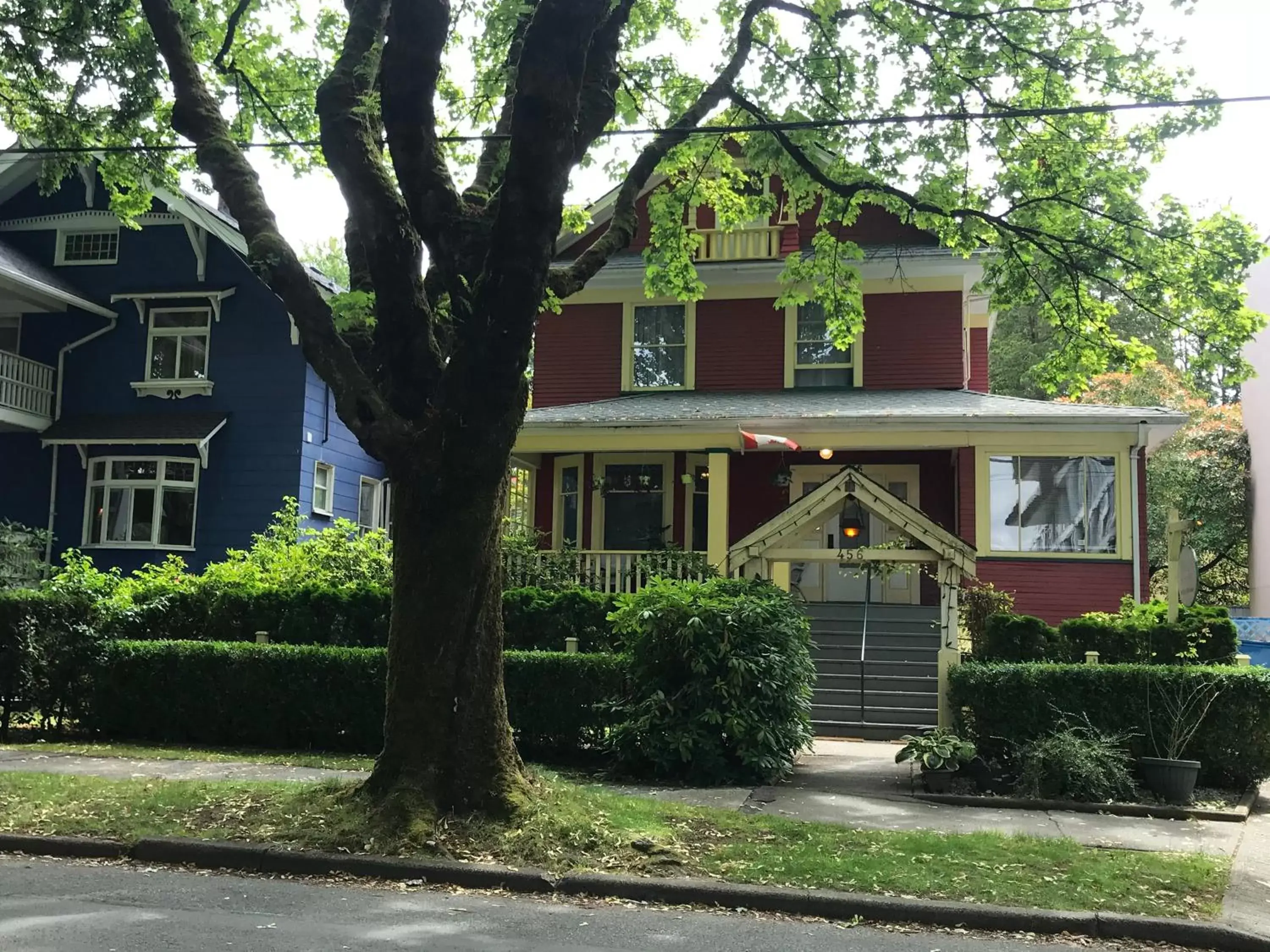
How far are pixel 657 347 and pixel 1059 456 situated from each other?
7.25m

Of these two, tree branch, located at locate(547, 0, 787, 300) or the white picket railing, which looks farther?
the white picket railing

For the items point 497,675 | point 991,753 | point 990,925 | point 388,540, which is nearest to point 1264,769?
point 991,753

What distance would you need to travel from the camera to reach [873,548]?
37.8 feet

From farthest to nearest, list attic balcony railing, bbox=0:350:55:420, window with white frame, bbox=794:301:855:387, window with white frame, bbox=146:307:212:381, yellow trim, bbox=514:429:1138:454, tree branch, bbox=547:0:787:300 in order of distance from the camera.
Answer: window with white frame, bbox=146:307:212:381 < attic balcony railing, bbox=0:350:55:420 < window with white frame, bbox=794:301:855:387 < yellow trim, bbox=514:429:1138:454 < tree branch, bbox=547:0:787:300

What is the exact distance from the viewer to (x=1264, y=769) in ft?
33.0

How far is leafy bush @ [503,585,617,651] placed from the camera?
40.8 ft

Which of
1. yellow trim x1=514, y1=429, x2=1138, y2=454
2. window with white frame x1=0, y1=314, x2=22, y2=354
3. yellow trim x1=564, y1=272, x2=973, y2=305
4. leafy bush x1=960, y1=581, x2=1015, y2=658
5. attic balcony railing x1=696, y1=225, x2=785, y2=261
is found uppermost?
attic balcony railing x1=696, y1=225, x2=785, y2=261

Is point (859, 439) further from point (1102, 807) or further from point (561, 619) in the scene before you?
point (1102, 807)

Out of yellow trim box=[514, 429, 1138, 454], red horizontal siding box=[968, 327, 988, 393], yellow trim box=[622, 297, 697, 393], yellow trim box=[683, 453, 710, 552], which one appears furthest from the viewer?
red horizontal siding box=[968, 327, 988, 393]

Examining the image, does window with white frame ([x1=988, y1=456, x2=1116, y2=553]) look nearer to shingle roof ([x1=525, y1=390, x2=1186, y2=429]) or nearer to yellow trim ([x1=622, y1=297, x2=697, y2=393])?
shingle roof ([x1=525, y1=390, x2=1186, y2=429])

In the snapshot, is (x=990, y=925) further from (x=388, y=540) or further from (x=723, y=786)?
(x=388, y=540)

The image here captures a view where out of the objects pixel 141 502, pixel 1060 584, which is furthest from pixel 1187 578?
pixel 141 502

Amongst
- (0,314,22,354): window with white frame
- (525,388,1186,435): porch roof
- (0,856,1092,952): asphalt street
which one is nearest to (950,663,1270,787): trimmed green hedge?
(0,856,1092,952): asphalt street

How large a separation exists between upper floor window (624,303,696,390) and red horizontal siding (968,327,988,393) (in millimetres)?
5866
